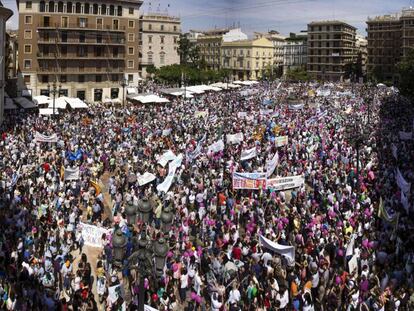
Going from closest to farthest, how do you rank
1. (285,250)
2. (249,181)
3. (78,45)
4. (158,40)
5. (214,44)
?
(285,250), (249,181), (78,45), (158,40), (214,44)

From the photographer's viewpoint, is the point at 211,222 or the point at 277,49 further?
the point at 277,49

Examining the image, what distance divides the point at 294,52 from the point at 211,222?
13654 centimetres

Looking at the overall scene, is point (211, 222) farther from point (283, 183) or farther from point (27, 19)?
point (27, 19)

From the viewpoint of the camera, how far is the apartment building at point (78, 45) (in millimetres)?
64062

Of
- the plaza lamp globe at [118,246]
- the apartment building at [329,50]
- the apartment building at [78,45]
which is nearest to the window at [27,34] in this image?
the apartment building at [78,45]

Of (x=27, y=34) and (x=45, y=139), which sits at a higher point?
(x=27, y=34)

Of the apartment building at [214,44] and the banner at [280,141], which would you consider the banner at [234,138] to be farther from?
the apartment building at [214,44]

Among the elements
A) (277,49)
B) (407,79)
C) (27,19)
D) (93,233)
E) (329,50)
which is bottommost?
(93,233)

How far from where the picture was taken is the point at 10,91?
176ft

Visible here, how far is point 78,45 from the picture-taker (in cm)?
6588

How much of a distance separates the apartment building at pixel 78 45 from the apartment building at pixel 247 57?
65.6m

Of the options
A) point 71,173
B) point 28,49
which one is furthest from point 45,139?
point 28,49

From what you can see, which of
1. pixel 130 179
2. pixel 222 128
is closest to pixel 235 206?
pixel 130 179

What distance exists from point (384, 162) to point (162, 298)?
56.6ft
